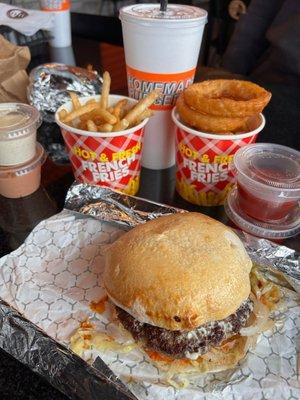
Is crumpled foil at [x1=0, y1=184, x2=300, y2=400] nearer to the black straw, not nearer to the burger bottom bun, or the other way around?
the burger bottom bun

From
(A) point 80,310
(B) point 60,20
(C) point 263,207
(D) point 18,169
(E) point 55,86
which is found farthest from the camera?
(B) point 60,20

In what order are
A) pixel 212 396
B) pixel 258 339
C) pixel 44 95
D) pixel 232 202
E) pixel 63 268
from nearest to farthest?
pixel 212 396, pixel 258 339, pixel 63 268, pixel 232 202, pixel 44 95

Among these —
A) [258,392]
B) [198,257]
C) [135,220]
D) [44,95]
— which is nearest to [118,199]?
[135,220]

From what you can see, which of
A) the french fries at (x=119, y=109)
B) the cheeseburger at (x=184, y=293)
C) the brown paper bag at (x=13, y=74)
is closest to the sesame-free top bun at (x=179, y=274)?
the cheeseburger at (x=184, y=293)

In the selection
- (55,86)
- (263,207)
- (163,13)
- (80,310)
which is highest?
(163,13)

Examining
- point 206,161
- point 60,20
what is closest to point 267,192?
point 206,161

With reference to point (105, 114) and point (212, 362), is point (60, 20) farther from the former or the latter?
point (212, 362)

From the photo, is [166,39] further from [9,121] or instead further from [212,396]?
[212,396]

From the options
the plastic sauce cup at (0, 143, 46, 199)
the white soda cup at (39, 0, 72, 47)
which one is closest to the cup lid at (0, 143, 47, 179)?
the plastic sauce cup at (0, 143, 46, 199)
